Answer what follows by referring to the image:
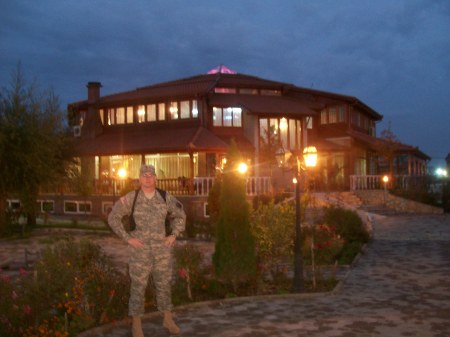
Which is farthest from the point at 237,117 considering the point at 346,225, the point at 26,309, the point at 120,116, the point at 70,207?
the point at 26,309

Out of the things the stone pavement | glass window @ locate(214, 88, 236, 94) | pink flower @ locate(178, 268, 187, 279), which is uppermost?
glass window @ locate(214, 88, 236, 94)

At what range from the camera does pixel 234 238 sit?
965cm

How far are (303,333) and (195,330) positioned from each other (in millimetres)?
1471

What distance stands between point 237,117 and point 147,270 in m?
25.8

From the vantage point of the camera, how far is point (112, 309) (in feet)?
26.5

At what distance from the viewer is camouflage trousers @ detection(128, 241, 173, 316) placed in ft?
22.0

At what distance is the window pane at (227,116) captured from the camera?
31.9 m

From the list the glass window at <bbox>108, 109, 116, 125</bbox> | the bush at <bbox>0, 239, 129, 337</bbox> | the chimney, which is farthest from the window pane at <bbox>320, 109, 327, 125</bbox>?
the bush at <bbox>0, 239, 129, 337</bbox>

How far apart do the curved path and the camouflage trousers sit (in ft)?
2.56

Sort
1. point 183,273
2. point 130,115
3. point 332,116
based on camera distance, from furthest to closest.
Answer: point 332,116 → point 130,115 → point 183,273

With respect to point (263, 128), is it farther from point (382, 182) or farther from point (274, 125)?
point (382, 182)

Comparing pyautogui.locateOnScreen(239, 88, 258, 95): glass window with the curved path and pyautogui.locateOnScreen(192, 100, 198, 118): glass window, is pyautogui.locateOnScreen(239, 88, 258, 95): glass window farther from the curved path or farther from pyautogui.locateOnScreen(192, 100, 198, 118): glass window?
the curved path

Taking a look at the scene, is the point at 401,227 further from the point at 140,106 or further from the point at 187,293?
the point at 140,106

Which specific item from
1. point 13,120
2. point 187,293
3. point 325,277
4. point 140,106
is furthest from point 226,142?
point 187,293
